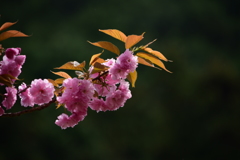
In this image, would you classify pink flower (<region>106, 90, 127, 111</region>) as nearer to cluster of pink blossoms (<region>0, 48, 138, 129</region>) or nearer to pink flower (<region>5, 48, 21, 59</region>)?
cluster of pink blossoms (<region>0, 48, 138, 129</region>)

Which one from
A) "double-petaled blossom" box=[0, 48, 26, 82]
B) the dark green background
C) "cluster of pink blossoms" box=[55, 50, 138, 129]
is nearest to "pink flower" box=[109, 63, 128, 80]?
"cluster of pink blossoms" box=[55, 50, 138, 129]

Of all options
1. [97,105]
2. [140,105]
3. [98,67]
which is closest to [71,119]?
[97,105]

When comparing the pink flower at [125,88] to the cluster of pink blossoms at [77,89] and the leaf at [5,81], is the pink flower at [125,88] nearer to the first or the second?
the cluster of pink blossoms at [77,89]

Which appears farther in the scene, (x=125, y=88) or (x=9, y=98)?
(x=125, y=88)

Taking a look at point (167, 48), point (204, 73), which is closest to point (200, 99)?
point (204, 73)

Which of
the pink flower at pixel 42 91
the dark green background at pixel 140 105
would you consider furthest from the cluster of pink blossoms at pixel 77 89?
the dark green background at pixel 140 105

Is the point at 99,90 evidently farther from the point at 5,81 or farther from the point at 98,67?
the point at 5,81
